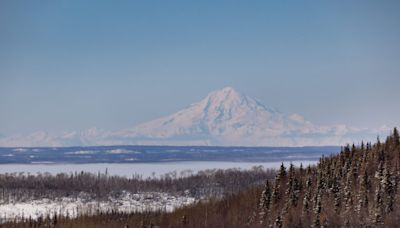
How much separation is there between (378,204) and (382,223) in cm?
895

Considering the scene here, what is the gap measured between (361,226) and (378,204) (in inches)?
407

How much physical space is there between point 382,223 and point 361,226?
9224 mm

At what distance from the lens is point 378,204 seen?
199625 mm

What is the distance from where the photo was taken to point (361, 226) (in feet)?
655

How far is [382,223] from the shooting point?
632 ft
